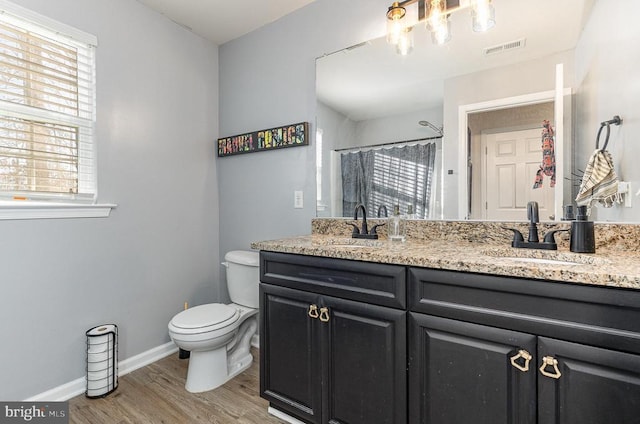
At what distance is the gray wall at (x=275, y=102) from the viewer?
6.73 feet

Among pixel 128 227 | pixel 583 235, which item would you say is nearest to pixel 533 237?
pixel 583 235

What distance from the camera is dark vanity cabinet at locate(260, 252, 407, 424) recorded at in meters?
1.21

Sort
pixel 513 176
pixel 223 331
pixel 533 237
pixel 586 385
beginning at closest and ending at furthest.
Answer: pixel 586 385, pixel 533 237, pixel 513 176, pixel 223 331

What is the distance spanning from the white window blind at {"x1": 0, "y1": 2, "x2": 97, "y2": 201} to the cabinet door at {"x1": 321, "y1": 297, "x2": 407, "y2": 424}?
1713mm

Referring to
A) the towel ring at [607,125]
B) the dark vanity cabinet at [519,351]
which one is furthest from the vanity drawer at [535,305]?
the towel ring at [607,125]

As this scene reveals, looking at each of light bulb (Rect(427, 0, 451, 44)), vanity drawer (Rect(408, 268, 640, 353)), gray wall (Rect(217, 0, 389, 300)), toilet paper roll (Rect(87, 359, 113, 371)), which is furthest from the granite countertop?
toilet paper roll (Rect(87, 359, 113, 371))

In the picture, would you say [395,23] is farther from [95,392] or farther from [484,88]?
[95,392]

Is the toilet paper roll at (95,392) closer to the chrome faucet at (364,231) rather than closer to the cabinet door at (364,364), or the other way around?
the cabinet door at (364,364)

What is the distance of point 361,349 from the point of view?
4.22 feet

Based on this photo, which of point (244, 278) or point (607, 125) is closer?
point (607, 125)

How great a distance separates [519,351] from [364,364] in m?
0.57

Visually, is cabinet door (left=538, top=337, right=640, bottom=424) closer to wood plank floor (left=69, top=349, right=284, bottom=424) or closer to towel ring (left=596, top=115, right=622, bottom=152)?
towel ring (left=596, top=115, right=622, bottom=152)

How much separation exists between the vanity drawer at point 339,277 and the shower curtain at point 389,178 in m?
0.65

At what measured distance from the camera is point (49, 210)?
1.74 meters
